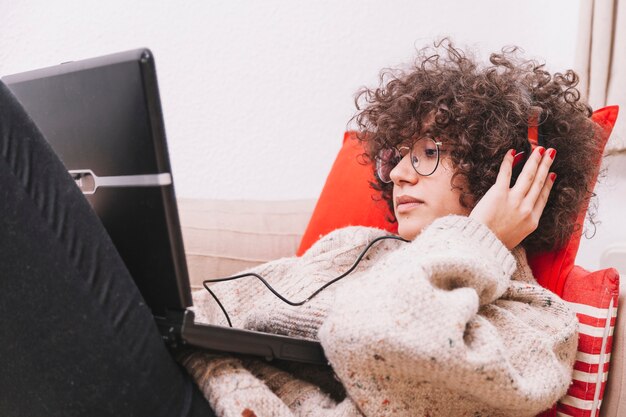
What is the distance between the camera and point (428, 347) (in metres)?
0.61

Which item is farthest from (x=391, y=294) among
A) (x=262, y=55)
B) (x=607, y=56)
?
(x=262, y=55)

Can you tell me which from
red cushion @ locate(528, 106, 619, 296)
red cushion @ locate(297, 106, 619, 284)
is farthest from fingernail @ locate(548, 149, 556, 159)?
red cushion @ locate(297, 106, 619, 284)

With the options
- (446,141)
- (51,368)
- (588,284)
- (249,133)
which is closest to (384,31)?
(249,133)

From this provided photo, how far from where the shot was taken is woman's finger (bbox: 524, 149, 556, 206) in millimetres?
882

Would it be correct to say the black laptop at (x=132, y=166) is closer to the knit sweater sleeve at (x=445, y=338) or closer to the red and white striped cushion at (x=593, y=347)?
the knit sweater sleeve at (x=445, y=338)

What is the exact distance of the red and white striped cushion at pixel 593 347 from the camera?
0.79 m

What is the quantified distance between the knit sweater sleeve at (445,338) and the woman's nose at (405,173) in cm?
17

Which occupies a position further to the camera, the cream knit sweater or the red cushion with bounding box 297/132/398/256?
the red cushion with bounding box 297/132/398/256

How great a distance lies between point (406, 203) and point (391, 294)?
332 millimetres

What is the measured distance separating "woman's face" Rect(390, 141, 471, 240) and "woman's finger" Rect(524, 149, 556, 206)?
0.40 feet

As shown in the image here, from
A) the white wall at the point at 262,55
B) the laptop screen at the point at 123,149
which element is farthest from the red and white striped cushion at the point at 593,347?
the white wall at the point at 262,55

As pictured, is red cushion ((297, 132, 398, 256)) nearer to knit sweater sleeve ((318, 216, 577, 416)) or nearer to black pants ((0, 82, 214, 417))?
knit sweater sleeve ((318, 216, 577, 416))

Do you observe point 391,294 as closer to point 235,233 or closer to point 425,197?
point 425,197

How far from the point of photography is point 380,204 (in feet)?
4.01
